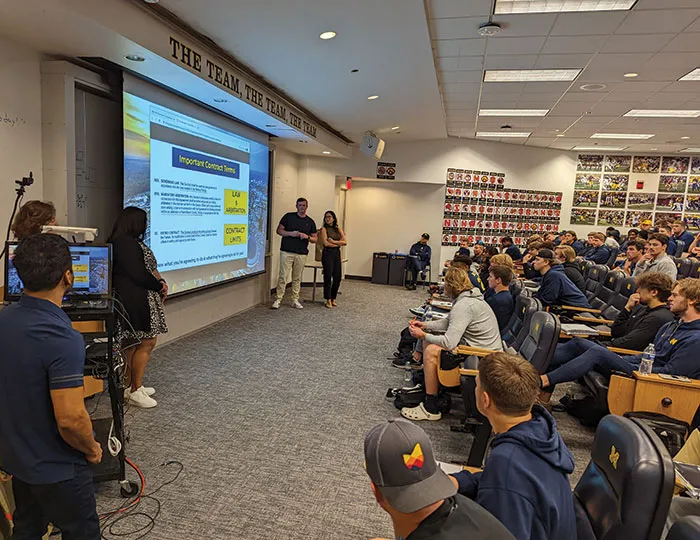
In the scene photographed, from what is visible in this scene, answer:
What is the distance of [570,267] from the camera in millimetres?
5902

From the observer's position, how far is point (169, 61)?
3451 millimetres

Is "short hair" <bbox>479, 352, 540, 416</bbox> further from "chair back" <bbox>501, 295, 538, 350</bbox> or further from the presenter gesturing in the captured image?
the presenter gesturing

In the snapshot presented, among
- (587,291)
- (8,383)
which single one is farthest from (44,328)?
(587,291)

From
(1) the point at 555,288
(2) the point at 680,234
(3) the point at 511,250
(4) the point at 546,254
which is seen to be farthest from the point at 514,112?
(2) the point at 680,234

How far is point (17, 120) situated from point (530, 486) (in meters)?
3.80

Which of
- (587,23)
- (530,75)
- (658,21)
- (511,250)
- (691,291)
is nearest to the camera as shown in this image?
(691,291)

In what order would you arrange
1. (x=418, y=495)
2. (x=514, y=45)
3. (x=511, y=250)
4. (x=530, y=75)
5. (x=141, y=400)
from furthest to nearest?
(x=511, y=250) → (x=530, y=75) → (x=514, y=45) → (x=141, y=400) → (x=418, y=495)

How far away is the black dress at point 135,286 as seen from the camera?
10.6 feet

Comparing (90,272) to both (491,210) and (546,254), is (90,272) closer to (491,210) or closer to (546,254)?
(546,254)

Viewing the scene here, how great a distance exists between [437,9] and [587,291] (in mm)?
4140

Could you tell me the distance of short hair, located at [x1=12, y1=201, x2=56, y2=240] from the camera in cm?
269

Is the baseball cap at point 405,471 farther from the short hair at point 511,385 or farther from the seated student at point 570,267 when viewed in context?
the seated student at point 570,267

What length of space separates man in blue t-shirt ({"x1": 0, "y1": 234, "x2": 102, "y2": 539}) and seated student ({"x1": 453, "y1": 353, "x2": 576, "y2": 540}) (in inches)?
51.4

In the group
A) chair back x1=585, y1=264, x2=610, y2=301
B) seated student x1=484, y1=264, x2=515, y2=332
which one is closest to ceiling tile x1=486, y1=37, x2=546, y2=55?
seated student x1=484, y1=264, x2=515, y2=332
